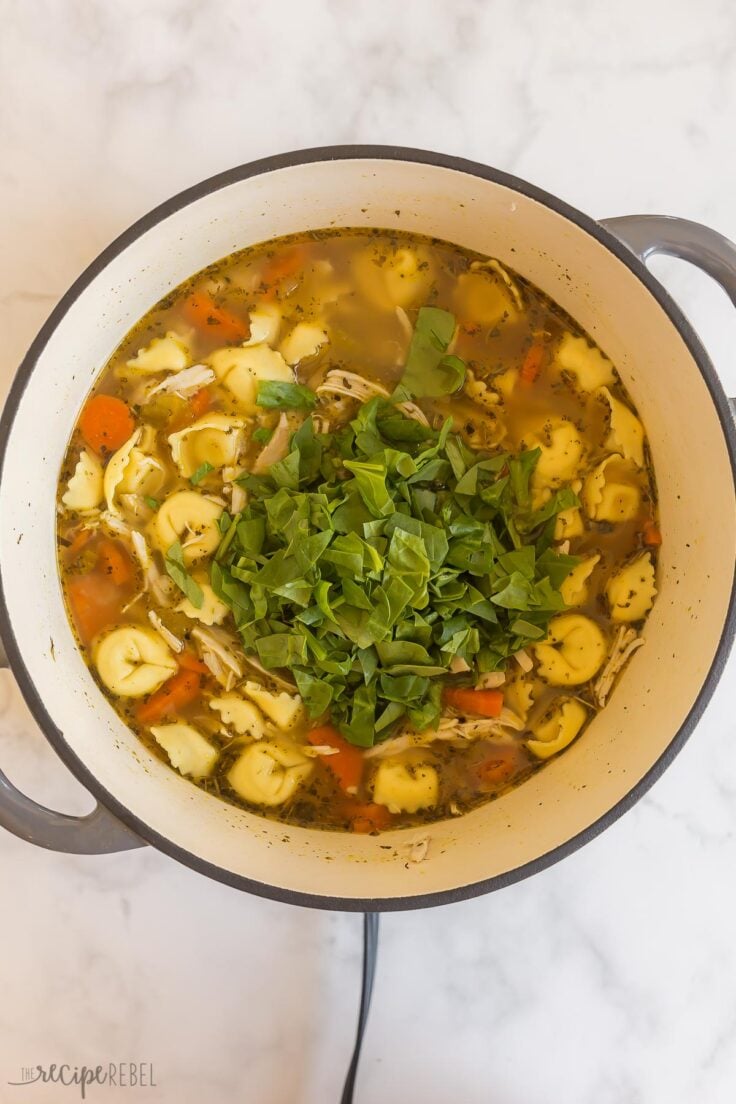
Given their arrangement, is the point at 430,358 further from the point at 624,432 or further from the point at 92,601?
the point at 92,601

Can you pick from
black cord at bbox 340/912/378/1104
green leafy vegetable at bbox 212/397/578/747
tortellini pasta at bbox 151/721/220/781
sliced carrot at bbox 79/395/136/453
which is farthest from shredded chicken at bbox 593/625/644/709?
sliced carrot at bbox 79/395/136/453

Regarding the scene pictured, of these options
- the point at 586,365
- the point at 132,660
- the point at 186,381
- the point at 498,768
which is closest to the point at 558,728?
the point at 498,768

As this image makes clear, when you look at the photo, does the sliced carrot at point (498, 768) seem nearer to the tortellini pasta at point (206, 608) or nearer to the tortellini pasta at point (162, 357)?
the tortellini pasta at point (206, 608)

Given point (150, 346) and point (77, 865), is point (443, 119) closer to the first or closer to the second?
point (150, 346)

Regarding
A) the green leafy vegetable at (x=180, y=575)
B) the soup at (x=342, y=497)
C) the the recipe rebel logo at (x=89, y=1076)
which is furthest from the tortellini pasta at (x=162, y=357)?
the the recipe rebel logo at (x=89, y=1076)

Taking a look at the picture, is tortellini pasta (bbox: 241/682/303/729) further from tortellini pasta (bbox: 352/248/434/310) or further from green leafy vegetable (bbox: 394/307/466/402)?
tortellini pasta (bbox: 352/248/434/310)

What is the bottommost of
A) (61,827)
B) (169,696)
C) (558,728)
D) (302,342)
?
(61,827)
